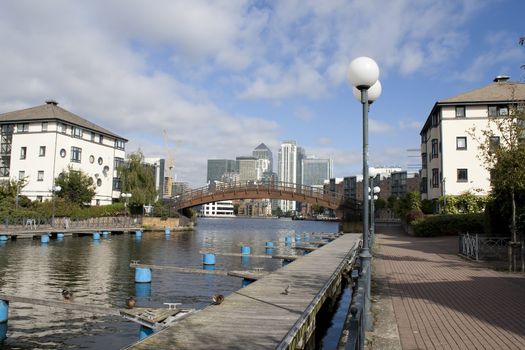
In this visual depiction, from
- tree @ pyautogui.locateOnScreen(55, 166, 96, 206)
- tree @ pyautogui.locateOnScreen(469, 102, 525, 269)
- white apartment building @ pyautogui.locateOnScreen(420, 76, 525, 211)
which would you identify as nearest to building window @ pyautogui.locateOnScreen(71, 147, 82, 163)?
tree @ pyautogui.locateOnScreen(55, 166, 96, 206)

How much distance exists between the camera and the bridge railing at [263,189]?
55344 mm

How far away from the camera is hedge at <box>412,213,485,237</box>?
37031 millimetres

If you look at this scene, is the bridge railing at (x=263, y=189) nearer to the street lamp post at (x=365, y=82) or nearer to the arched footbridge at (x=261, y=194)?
the arched footbridge at (x=261, y=194)

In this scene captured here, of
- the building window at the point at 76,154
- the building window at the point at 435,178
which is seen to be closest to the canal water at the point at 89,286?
the building window at the point at 435,178

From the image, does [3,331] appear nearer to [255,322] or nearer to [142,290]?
[142,290]

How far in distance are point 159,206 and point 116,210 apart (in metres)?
5.88

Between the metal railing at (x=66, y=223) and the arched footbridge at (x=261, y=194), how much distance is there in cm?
863

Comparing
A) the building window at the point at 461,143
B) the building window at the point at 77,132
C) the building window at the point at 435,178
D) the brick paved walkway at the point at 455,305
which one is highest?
the building window at the point at 77,132

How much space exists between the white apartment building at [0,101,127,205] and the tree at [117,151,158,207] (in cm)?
545

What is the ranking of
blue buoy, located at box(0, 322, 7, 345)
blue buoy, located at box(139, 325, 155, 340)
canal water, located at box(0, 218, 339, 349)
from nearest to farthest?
1. blue buoy, located at box(139, 325, 155, 340)
2. blue buoy, located at box(0, 322, 7, 345)
3. canal water, located at box(0, 218, 339, 349)

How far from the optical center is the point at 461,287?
13.1 metres

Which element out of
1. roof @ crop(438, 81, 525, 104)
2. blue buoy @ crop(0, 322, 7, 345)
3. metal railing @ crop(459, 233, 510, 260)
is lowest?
blue buoy @ crop(0, 322, 7, 345)

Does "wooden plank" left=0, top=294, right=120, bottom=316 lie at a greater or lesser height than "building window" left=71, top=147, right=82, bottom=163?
lesser

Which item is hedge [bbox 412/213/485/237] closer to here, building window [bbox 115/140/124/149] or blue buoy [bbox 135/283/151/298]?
blue buoy [bbox 135/283/151/298]
